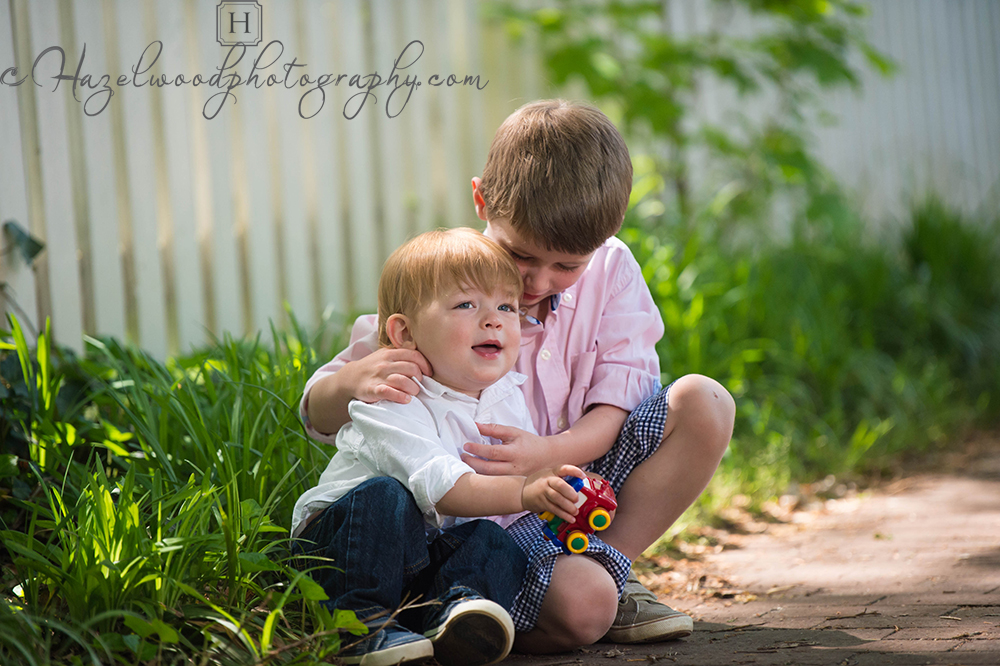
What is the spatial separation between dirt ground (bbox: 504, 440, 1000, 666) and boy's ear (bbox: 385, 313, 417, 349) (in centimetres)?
63

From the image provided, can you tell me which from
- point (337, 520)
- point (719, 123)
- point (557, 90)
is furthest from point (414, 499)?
point (719, 123)

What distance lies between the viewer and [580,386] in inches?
78.0

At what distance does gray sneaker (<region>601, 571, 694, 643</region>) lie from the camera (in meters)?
1.71

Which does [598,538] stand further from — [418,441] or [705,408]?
[418,441]

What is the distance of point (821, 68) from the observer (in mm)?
4016

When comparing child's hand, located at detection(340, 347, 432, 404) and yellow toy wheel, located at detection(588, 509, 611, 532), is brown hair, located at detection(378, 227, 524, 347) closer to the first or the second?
child's hand, located at detection(340, 347, 432, 404)

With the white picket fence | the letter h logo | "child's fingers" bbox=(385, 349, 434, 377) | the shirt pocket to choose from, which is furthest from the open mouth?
the letter h logo

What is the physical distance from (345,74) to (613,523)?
7.55 ft

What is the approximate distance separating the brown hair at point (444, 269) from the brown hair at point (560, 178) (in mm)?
101

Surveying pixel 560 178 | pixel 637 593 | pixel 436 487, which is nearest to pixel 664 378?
pixel 637 593

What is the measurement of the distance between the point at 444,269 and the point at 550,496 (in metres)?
0.47

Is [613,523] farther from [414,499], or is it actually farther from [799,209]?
[799,209]

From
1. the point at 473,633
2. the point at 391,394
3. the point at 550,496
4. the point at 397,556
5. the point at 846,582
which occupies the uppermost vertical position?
the point at 391,394

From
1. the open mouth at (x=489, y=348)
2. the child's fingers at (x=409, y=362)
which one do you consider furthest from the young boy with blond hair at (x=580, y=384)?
the open mouth at (x=489, y=348)
